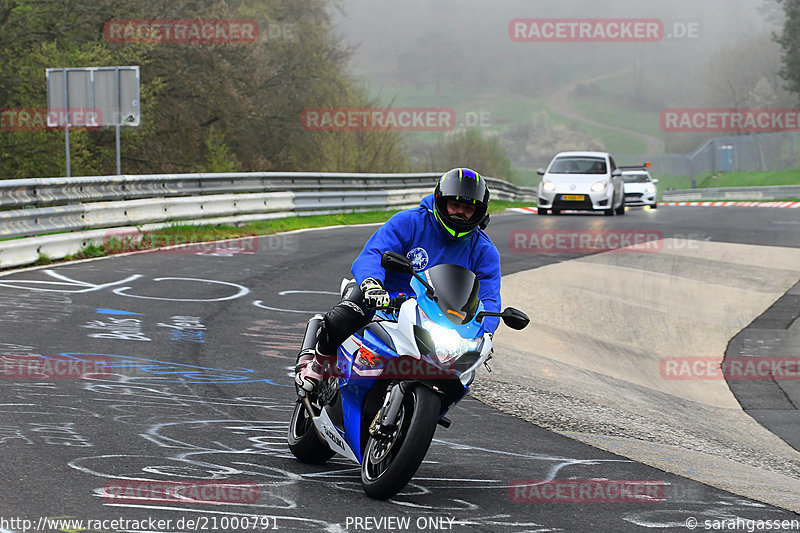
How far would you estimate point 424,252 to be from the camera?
5.85 m

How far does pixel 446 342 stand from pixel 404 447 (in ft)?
1.81

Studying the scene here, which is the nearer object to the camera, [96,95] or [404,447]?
[404,447]

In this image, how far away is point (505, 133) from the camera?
153875 mm

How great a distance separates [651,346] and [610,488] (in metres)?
8.38

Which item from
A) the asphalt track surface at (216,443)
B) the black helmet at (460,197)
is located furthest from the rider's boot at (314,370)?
the black helmet at (460,197)

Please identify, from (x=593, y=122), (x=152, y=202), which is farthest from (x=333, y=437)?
(x=593, y=122)

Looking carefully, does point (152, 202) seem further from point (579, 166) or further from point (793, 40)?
point (793, 40)

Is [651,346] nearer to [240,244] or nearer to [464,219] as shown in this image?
[240,244]

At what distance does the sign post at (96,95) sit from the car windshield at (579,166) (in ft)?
42.4

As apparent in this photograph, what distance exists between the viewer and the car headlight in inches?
199

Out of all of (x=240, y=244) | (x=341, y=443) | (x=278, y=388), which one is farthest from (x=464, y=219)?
(x=240, y=244)

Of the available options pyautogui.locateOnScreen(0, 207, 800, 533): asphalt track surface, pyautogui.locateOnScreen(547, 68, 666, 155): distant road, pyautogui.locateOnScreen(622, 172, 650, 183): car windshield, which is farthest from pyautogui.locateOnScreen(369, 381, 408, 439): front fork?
pyautogui.locateOnScreen(547, 68, 666, 155): distant road

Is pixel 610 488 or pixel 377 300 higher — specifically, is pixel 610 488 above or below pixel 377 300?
below

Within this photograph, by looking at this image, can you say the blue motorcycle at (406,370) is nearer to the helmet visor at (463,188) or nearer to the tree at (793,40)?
the helmet visor at (463,188)
